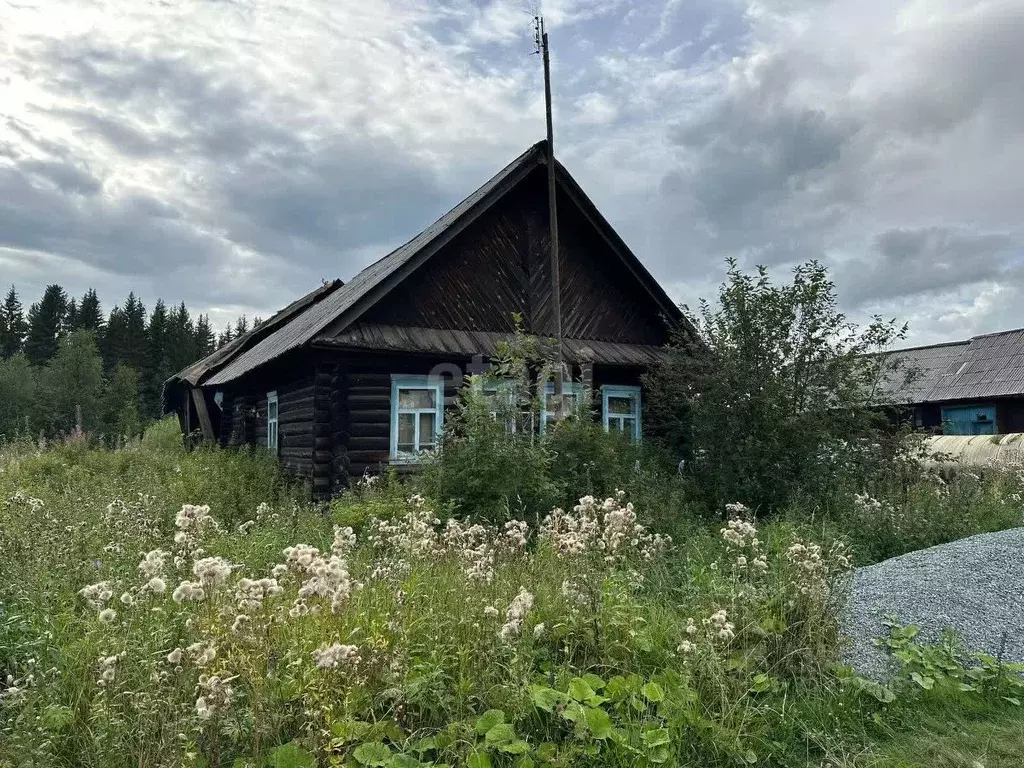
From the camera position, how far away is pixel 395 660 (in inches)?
114

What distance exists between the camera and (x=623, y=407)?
538 inches

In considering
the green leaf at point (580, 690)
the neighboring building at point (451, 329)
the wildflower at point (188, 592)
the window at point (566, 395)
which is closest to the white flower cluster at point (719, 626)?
the green leaf at point (580, 690)

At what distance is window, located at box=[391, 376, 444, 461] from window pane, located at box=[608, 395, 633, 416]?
Answer: 144 inches

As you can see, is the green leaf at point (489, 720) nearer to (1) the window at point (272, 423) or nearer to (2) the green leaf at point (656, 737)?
(2) the green leaf at point (656, 737)

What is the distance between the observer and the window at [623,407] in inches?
528

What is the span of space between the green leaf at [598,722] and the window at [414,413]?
8.31 meters

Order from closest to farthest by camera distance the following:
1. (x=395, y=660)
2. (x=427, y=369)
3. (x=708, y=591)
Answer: (x=395, y=660) → (x=708, y=591) → (x=427, y=369)

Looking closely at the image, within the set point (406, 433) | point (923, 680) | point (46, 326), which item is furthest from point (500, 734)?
point (46, 326)

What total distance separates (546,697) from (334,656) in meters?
1.02

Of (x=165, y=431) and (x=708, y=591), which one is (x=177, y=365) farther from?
(x=708, y=591)

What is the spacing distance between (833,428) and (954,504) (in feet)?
5.39

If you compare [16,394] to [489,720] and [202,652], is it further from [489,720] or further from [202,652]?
[489,720]

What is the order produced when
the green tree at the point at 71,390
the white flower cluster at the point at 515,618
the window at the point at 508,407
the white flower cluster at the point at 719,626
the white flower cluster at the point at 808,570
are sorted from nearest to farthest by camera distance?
the white flower cluster at the point at 515,618
the white flower cluster at the point at 719,626
the white flower cluster at the point at 808,570
the window at the point at 508,407
the green tree at the point at 71,390

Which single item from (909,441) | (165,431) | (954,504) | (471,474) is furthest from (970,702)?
(165,431)
